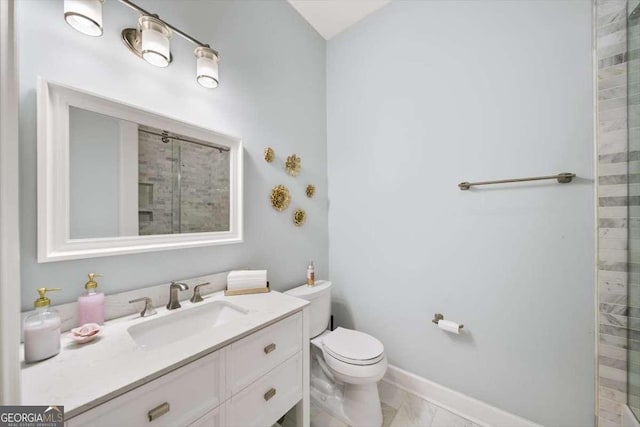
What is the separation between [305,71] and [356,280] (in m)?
1.75

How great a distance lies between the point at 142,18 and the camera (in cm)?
96

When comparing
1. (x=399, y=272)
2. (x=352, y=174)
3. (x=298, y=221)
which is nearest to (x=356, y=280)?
(x=399, y=272)

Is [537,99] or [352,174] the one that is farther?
[352,174]

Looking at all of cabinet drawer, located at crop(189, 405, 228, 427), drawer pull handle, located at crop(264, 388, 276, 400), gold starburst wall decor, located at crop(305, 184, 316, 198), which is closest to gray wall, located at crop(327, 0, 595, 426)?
gold starburst wall decor, located at crop(305, 184, 316, 198)

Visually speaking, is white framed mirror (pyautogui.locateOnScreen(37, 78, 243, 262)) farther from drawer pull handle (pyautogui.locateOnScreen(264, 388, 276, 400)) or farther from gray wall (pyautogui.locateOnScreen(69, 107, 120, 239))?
drawer pull handle (pyautogui.locateOnScreen(264, 388, 276, 400))

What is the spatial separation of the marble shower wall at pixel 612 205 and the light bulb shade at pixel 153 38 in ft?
6.26

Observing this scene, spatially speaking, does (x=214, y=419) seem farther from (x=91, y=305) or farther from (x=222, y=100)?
(x=222, y=100)

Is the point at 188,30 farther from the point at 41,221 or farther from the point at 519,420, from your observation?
the point at 519,420

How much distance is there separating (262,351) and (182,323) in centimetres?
40

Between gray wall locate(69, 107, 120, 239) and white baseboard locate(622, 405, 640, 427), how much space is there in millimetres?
2201

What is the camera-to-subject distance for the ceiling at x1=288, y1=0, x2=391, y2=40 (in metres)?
1.75

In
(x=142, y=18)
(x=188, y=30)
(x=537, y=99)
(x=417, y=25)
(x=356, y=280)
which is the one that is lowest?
(x=356, y=280)

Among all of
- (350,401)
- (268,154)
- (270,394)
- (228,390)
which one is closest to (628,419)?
(350,401)

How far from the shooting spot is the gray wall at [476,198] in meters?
1.14
